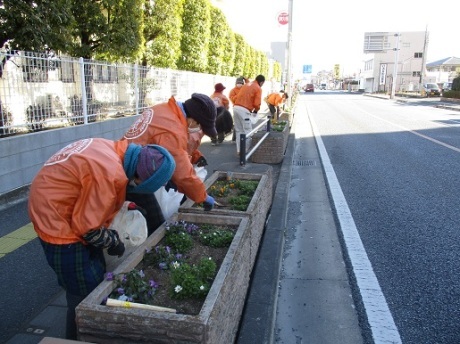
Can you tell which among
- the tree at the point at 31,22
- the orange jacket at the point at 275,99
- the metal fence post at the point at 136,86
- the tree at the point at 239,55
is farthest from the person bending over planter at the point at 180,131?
the tree at the point at 239,55

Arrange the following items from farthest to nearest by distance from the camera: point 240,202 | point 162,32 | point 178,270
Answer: point 162,32 < point 240,202 < point 178,270

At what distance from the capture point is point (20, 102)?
19.7ft

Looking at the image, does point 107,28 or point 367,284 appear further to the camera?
point 107,28

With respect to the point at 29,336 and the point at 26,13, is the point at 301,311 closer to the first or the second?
the point at 29,336

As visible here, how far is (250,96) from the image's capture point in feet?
29.0

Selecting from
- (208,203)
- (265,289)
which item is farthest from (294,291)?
(208,203)

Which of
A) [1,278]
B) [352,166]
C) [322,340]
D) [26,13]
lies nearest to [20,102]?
[26,13]

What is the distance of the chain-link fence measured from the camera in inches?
230

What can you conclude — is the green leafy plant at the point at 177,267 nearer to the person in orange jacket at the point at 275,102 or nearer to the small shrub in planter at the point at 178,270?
the small shrub in planter at the point at 178,270

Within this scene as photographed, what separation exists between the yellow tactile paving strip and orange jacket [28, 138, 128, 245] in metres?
2.39

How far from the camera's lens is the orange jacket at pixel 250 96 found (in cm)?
Answer: 880

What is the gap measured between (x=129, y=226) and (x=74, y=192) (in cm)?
56

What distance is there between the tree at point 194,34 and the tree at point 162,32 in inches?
67.8

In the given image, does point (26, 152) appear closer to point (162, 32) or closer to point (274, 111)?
point (162, 32)
